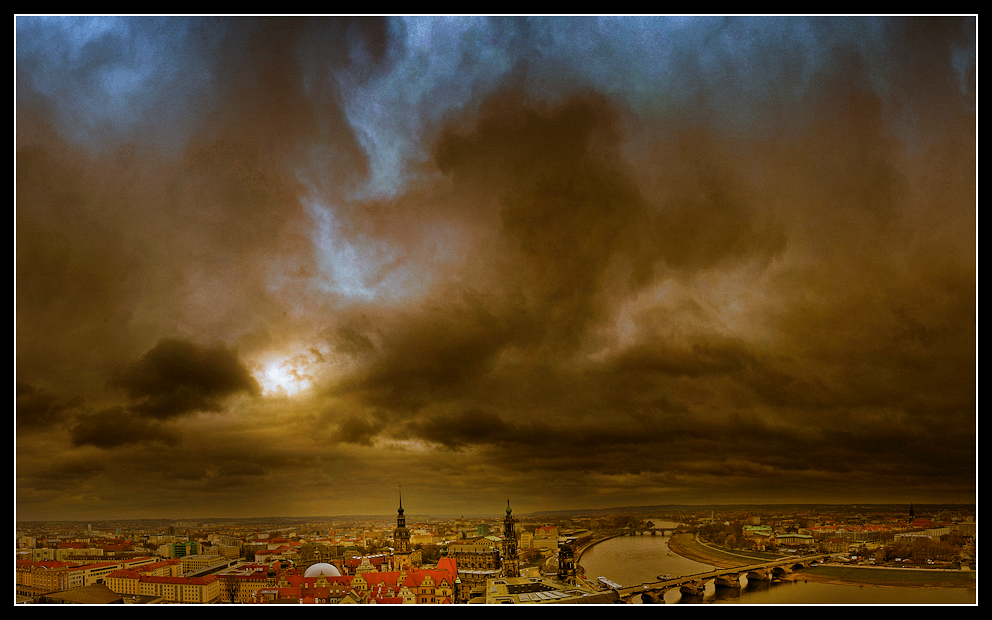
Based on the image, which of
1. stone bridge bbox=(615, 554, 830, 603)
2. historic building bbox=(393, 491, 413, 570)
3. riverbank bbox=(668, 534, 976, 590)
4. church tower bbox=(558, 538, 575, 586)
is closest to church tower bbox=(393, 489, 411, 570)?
historic building bbox=(393, 491, 413, 570)

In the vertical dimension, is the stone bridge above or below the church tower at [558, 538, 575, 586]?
below

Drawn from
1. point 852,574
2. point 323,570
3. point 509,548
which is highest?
point 323,570

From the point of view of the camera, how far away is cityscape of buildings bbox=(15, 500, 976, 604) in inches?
413

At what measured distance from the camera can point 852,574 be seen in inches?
480

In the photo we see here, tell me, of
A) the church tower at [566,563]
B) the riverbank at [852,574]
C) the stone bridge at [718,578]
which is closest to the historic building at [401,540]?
the church tower at [566,563]

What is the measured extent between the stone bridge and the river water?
0.16 m

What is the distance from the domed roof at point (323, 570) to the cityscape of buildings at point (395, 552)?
4cm

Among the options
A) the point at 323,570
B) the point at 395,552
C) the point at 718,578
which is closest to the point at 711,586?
the point at 718,578

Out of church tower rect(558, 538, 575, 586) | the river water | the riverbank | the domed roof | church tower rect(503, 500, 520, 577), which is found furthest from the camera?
church tower rect(503, 500, 520, 577)

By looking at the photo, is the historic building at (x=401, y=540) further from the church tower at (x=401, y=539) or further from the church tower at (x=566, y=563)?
the church tower at (x=566, y=563)

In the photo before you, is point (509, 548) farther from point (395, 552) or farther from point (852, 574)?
point (852, 574)

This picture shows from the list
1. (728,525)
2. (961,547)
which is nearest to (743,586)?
(728,525)

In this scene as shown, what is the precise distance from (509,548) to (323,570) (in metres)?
4.09

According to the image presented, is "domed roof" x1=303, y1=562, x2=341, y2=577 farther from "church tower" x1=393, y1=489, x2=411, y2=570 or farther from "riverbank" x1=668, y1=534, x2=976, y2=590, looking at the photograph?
"riverbank" x1=668, y1=534, x2=976, y2=590
